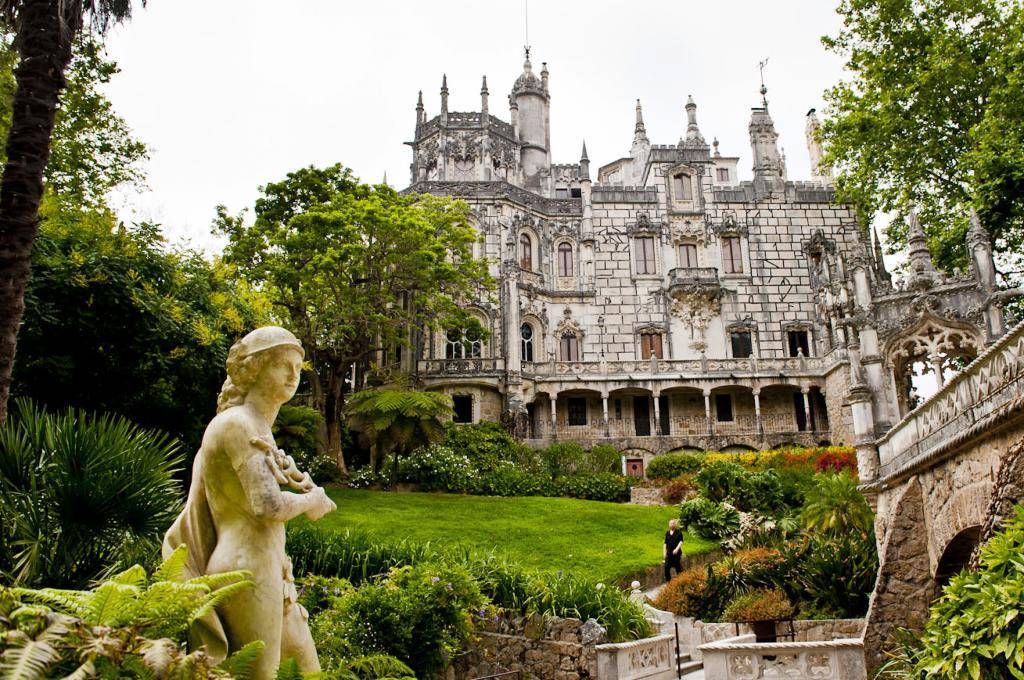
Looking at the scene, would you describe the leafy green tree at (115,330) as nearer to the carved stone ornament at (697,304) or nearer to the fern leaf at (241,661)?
the fern leaf at (241,661)

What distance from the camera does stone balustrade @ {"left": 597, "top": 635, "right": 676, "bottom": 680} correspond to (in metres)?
9.19

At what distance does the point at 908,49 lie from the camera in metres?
24.3

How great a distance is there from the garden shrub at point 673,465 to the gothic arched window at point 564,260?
1236cm

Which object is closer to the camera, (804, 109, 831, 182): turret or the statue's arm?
the statue's arm

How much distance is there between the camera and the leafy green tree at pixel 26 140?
781cm

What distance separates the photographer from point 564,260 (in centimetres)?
3888

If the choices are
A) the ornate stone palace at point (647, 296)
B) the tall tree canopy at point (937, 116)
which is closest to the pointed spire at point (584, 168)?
the ornate stone palace at point (647, 296)

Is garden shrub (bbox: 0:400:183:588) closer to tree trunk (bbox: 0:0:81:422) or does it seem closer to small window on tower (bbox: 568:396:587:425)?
tree trunk (bbox: 0:0:81:422)

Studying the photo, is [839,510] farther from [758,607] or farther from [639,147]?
[639,147]

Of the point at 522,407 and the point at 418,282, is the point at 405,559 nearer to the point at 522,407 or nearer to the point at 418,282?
the point at 418,282

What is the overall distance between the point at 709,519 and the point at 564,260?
2109cm

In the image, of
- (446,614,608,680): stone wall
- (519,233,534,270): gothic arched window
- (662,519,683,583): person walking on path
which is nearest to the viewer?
(446,614,608,680): stone wall

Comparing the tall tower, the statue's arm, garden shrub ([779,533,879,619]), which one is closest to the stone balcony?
the tall tower

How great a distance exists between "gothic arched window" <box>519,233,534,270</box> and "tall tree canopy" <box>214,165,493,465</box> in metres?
9.60
